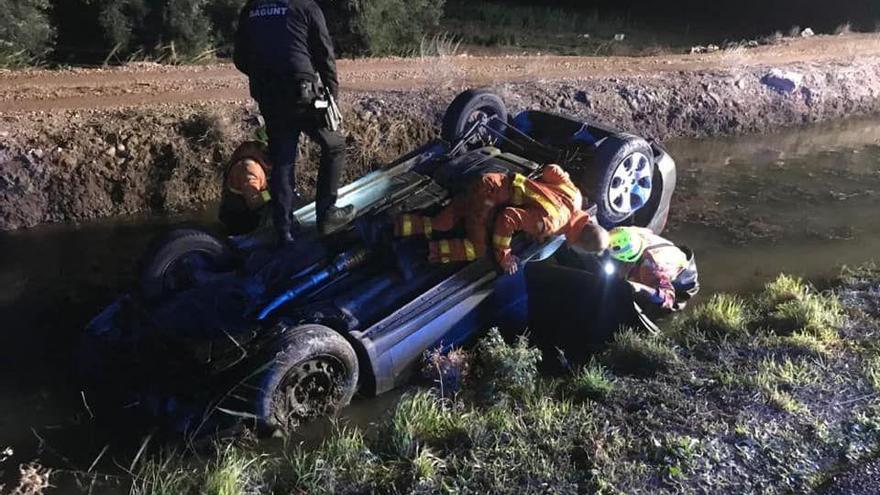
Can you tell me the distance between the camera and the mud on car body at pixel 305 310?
16.1ft

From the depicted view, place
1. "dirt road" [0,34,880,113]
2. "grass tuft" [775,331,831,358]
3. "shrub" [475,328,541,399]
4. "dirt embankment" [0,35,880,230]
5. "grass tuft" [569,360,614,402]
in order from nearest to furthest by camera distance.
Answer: "grass tuft" [569,360,614,402] < "shrub" [475,328,541,399] < "grass tuft" [775,331,831,358] < "dirt embankment" [0,35,880,230] < "dirt road" [0,34,880,113]

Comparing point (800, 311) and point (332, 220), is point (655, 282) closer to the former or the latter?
→ point (800, 311)

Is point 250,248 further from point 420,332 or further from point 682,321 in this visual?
point 682,321

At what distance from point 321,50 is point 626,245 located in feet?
9.13

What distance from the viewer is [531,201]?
5.48 m

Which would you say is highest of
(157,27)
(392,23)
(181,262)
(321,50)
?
(321,50)

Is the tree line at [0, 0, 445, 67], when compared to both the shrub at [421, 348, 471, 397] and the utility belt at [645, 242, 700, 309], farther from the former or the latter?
the utility belt at [645, 242, 700, 309]

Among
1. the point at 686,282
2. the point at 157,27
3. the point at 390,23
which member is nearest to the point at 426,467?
the point at 686,282

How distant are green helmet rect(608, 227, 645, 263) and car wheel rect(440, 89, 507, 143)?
1580 mm

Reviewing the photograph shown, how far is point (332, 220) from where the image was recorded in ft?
19.7

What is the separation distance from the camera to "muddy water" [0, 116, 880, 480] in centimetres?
535

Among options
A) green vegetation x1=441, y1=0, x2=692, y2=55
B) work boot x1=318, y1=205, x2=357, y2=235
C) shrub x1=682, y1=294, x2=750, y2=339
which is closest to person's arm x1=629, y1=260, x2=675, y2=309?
shrub x1=682, y1=294, x2=750, y2=339

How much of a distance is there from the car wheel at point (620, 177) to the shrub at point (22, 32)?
31.6 ft

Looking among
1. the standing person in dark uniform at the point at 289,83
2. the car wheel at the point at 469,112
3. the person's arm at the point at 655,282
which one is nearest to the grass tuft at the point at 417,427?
the standing person in dark uniform at the point at 289,83
